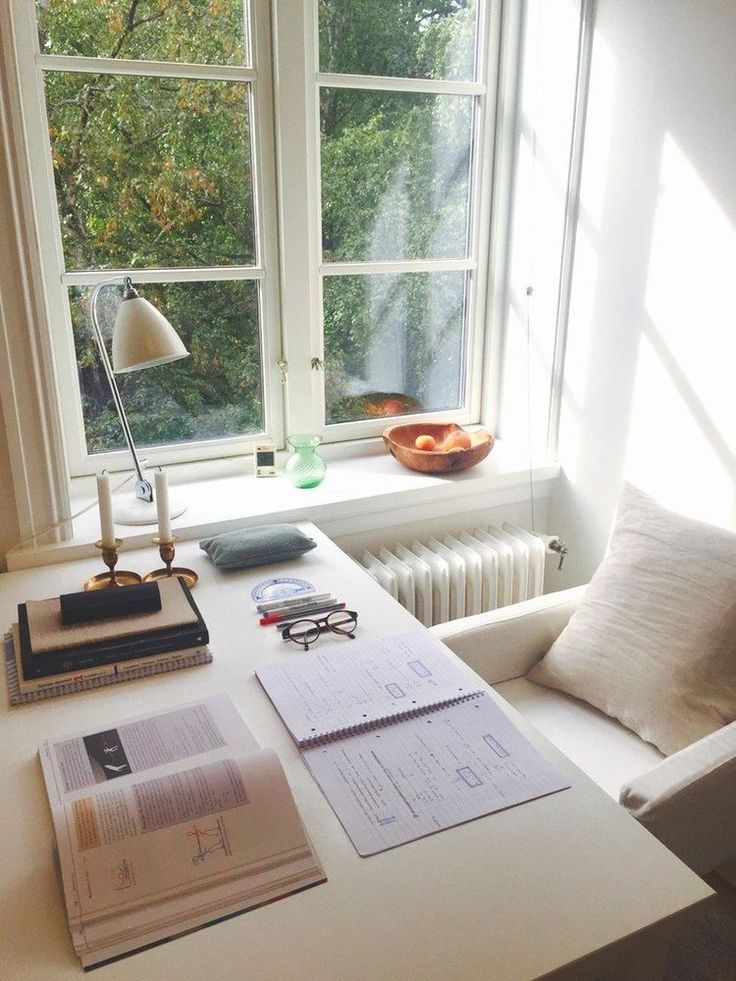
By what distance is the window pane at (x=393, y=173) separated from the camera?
223cm

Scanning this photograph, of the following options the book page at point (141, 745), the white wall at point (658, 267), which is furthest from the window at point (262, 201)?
the book page at point (141, 745)

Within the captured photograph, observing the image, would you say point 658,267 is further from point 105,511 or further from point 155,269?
point 105,511

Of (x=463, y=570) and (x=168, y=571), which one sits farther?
(x=463, y=570)

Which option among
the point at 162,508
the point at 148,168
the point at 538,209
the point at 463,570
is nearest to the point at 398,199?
the point at 538,209

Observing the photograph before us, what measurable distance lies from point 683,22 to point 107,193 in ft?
4.60

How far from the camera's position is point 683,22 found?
183 centimetres

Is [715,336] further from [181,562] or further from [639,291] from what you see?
[181,562]

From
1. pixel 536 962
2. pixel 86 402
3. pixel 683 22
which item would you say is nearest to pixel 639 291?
pixel 683 22

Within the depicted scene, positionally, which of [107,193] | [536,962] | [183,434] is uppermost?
[107,193]

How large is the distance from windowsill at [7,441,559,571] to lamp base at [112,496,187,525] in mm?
17

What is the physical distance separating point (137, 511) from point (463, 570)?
0.87 m

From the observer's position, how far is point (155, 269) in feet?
6.85

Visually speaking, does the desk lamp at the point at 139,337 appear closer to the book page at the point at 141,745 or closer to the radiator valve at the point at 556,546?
the book page at the point at 141,745

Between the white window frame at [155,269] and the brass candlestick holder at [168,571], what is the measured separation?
569 millimetres
